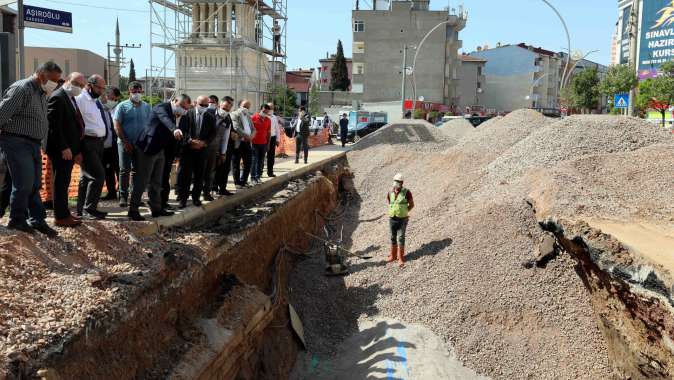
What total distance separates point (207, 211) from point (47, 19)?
13.2ft

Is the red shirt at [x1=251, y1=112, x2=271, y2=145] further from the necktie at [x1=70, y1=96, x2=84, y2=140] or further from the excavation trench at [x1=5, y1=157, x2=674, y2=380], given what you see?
the necktie at [x1=70, y1=96, x2=84, y2=140]

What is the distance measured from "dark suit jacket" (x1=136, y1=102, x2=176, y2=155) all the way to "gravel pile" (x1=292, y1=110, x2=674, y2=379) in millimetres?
3735

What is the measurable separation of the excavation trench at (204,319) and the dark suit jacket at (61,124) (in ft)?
4.82

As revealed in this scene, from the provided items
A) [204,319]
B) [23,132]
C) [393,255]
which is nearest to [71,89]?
[23,132]

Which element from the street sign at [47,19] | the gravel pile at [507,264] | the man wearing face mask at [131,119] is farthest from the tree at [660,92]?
the man wearing face mask at [131,119]

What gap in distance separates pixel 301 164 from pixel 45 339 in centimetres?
1348

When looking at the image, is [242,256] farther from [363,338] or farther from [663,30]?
[663,30]

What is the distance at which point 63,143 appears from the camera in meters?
5.86

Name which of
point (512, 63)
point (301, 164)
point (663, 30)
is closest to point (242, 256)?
point (301, 164)

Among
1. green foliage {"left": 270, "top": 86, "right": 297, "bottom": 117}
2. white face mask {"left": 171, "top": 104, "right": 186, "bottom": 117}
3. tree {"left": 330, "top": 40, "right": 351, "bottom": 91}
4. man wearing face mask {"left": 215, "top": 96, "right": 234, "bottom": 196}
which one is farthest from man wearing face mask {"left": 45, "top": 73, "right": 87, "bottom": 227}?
tree {"left": 330, "top": 40, "right": 351, "bottom": 91}

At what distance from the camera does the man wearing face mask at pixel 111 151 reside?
26.9ft

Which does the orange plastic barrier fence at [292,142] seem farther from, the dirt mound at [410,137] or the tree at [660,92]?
the tree at [660,92]

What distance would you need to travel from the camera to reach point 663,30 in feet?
166

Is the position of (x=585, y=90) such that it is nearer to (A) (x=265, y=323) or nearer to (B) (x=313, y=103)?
(B) (x=313, y=103)
